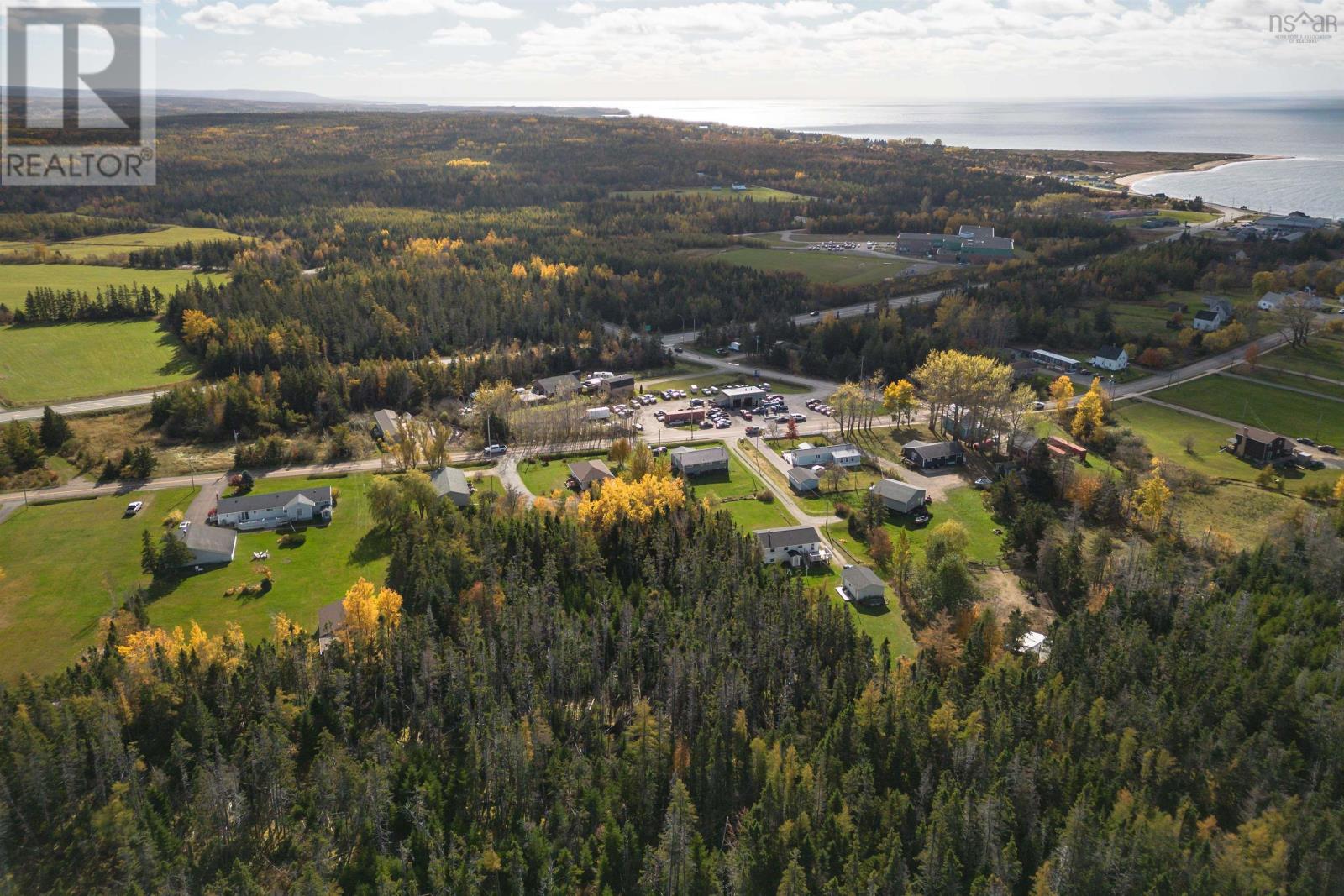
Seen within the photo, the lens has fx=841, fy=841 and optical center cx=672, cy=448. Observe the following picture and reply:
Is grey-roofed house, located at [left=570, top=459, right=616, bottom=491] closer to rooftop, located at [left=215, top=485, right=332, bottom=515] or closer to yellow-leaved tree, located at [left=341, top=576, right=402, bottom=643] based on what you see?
rooftop, located at [left=215, top=485, right=332, bottom=515]

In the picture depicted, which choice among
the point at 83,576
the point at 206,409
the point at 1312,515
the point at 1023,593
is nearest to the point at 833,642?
the point at 1023,593

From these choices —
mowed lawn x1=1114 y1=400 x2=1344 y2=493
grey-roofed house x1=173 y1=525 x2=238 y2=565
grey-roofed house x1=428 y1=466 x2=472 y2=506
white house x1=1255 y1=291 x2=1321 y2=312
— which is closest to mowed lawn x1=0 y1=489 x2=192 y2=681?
grey-roofed house x1=173 y1=525 x2=238 y2=565

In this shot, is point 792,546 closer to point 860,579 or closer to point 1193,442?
A: point 860,579

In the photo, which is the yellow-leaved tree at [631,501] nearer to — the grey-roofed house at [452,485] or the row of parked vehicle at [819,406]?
the grey-roofed house at [452,485]

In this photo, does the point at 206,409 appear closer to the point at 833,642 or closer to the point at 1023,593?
the point at 833,642

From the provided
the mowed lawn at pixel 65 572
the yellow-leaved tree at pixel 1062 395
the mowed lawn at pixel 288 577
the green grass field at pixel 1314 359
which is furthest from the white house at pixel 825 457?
the green grass field at pixel 1314 359

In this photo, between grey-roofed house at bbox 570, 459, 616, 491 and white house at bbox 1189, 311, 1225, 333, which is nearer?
grey-roofed house at bbox 570, 459, 616, 491

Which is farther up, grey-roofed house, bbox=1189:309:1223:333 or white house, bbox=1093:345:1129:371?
grey-roofed house, bbox=1189:309:1223:333
